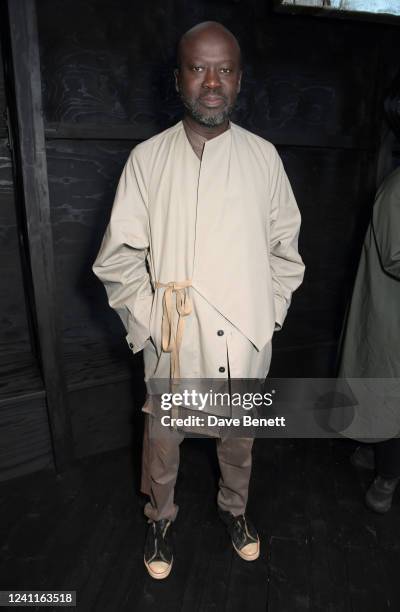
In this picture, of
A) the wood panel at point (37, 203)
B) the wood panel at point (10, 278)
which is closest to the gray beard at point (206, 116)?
the wood panel at point (37, 203)

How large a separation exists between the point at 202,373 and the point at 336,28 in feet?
5.79

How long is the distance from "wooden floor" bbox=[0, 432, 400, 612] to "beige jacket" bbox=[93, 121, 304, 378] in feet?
2.41

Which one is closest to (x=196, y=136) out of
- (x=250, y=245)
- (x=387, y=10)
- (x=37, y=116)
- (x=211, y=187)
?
(x=211, y=187)

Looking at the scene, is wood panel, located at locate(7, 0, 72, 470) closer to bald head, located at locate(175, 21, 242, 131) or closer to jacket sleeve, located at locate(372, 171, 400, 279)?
bald head, located at locate(175, 21, 242, 131)

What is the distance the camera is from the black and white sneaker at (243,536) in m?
1.72

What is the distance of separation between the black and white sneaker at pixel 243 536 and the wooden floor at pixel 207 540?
0.10 feet

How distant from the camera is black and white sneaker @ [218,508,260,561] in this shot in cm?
172

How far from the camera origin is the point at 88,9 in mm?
1880

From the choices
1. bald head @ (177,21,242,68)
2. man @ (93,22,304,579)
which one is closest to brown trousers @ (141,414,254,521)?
man @ (93,22,304,579)

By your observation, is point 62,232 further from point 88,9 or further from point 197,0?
point 197,0

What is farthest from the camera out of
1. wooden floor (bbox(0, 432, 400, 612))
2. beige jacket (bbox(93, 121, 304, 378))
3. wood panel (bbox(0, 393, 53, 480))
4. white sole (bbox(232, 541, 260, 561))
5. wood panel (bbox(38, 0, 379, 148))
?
wood panel (bbox(0, 393, 53, 480))

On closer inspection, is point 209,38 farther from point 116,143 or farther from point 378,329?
point 378,329

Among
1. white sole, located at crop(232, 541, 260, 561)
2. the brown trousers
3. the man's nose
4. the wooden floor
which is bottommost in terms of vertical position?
the wooden floor

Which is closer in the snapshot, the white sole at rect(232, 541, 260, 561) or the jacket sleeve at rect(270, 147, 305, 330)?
the jacket sleeve at rect(270, 147, 305, 330)
